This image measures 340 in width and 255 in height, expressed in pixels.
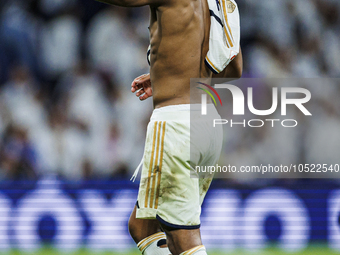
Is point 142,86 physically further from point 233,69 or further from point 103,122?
point 103,122

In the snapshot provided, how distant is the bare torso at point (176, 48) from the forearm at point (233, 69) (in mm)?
273

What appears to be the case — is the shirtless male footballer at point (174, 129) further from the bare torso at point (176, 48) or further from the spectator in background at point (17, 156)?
the spectator in background at point (17, 156)

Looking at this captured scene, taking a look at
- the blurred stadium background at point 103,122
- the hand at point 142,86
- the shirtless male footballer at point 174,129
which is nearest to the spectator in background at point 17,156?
the blurred stadium background at point 103,122

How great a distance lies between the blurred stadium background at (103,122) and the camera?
11.5 feet

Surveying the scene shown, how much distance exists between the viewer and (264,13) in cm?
462

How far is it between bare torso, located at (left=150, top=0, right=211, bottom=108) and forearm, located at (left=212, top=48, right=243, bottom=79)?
10.7 inches

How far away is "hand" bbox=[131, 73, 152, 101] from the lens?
212 cm

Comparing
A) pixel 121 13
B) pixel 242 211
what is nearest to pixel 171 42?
pixel 242 211

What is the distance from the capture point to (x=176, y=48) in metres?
1.69

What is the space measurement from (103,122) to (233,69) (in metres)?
2.58

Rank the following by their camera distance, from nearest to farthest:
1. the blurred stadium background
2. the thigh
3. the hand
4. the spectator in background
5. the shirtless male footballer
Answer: the shirtless male footballer → the thigh → the hand → the blurred stadium background → the spectator in background

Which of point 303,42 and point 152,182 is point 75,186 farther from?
point 303,42

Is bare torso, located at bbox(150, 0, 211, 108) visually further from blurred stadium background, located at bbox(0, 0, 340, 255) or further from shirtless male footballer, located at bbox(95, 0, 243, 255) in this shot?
blurred stadium background, located at bbox(0, 0, 340, 255)

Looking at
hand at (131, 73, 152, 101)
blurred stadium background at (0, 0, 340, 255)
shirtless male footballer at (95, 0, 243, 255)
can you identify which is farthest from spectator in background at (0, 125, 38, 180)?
shirtless male footballer at (95, 0, 243, 255)
